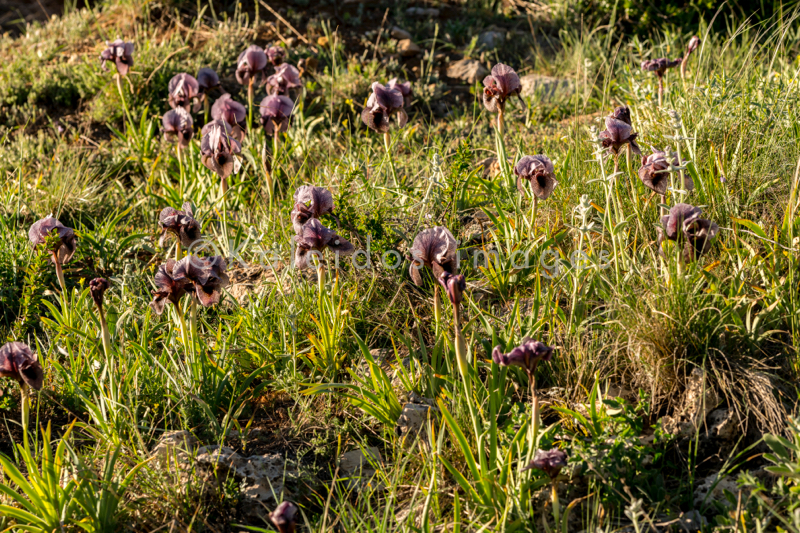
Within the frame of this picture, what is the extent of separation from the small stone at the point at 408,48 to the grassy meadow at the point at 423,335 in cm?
170

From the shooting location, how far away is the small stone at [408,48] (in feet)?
18.4

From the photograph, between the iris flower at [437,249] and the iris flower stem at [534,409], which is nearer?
the iris flower stem at [534,409]

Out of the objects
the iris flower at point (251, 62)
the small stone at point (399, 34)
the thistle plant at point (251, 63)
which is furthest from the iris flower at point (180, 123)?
the small stone at point (399, 34)

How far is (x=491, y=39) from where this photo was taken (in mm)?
Result: 5785

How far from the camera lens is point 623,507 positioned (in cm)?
205

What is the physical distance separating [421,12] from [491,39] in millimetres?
843

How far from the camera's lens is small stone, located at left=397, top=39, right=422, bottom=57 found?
18.4 ft

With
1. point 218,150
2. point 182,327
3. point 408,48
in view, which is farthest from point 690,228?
point 408,48

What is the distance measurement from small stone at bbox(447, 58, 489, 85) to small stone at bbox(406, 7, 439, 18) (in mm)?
957

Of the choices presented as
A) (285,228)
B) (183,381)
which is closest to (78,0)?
(285,228)

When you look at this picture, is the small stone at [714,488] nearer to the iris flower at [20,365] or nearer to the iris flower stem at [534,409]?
the iris flower stem at [534,409]

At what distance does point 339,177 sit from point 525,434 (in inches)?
85.7

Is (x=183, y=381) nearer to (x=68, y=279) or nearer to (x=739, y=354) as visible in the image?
(x=68, y=279)

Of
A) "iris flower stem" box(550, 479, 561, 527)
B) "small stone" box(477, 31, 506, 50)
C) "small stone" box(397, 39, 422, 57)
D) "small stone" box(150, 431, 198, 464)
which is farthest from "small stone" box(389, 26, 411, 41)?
"iris flower stem" box(550, 479, 561, 527)
